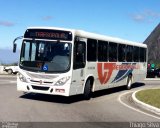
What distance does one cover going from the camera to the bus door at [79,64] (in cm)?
1680

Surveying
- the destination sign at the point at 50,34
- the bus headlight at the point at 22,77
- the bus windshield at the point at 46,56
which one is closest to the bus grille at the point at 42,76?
the bus windshield at the point at 46,56

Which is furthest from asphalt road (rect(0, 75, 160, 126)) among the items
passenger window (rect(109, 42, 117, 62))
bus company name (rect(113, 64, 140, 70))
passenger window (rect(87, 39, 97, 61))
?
bus company name (rect(113, 64, 140, 70))

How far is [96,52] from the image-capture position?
757 inches

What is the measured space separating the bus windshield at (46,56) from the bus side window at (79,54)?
393 mm

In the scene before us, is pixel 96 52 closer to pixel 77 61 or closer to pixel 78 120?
pixel 77 61

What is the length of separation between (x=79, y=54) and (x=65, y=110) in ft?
11.4

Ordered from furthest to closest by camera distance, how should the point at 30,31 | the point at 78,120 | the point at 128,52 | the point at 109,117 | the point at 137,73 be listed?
1. the point at 137,73
2. the point at 128,52
3. the point at 30,31
4. the point at 109,117
5. the point at 78,120

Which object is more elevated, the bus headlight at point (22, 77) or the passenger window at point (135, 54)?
the passenger window at point (135, 54)

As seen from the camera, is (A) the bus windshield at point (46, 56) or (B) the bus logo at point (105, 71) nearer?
(A) the bus windshield at point (46, 56)

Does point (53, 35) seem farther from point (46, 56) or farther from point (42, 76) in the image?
A: point (42, 76)

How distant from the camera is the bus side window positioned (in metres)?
16.9

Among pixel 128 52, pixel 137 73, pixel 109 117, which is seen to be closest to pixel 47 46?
pixel 109 117

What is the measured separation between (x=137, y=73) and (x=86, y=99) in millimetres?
Result: 9895

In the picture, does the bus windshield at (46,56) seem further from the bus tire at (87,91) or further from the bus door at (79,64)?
the bus tire at (87,91)
